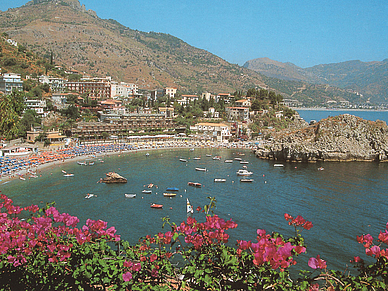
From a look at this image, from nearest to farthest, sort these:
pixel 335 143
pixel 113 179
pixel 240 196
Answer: pixel 240 196
pixel 113 179
pixel 335 143

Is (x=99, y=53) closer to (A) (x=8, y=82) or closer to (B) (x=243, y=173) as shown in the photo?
(A) (x=8, y=82)

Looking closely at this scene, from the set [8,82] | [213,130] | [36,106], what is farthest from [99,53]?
[213,130]

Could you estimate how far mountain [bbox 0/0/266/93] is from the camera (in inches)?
5020

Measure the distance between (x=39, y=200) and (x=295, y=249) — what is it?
25041mm

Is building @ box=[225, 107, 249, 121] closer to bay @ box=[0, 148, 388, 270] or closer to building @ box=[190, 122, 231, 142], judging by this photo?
building @ box=[190, 122, 231, 142]

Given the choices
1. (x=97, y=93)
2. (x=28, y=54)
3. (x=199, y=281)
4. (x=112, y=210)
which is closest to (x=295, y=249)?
(x=199, y=281)

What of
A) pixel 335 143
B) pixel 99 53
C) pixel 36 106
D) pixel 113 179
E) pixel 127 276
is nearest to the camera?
pixel 127 276

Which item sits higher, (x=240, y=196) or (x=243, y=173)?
(x=243, y=173)

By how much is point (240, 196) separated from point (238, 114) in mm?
45136

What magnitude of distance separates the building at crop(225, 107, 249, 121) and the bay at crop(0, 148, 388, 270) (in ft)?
91.8

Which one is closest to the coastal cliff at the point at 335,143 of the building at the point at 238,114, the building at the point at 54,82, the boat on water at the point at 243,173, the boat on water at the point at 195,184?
the boat on water at the point at 243,173

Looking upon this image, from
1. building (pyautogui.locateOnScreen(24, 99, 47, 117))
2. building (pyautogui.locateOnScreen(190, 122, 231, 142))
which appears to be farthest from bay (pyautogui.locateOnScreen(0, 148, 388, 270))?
building (pyautogui.locateOnScreen(24, 99, 47, 117))

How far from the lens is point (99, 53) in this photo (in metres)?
141

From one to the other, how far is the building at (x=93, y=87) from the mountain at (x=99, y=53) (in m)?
40.0
